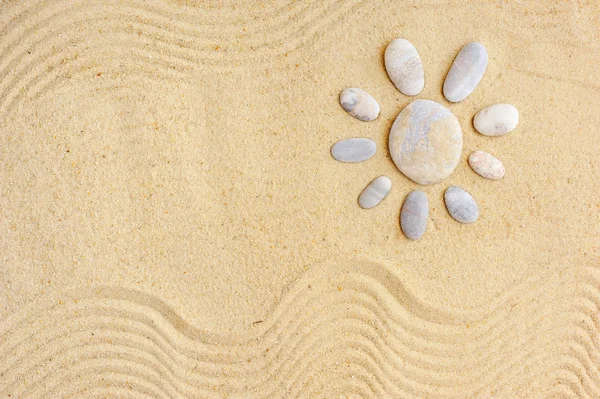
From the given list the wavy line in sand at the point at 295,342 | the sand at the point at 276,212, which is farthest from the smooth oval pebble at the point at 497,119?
the wavy line in sand at the point at 295,342

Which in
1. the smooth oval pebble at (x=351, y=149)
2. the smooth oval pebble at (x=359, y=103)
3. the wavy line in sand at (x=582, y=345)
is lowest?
the wavy line in sand at (x=582, y=345)

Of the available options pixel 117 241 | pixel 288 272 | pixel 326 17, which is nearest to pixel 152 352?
pixel 117 241

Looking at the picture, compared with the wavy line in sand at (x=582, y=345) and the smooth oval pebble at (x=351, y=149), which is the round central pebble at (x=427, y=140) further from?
the wavy line in sand at (x=582, y=345)

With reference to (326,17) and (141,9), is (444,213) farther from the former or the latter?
(141,9)

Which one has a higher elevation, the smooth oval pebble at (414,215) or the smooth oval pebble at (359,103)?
the smooth oval pebble at (359,103)

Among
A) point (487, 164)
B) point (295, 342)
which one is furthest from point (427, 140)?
point (295, 342)

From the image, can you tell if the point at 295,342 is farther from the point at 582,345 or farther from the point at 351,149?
the point at 582,345
